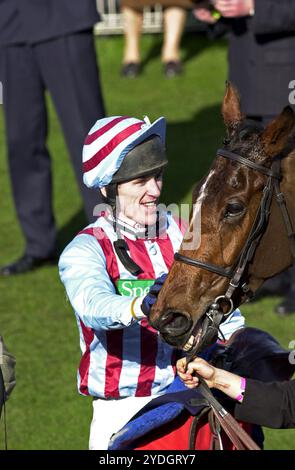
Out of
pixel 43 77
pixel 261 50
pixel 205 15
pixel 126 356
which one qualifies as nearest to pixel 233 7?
pixel 261 50

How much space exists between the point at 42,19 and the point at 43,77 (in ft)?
1.24

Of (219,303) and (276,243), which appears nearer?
(219,303)

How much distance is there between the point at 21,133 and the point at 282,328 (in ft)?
7.33

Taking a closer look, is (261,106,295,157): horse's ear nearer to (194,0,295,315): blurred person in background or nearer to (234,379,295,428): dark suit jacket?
(234,379,295,428): dark suit jacket

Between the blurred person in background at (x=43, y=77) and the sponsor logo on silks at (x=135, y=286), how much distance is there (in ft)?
9.82

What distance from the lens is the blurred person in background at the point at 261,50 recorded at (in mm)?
6008

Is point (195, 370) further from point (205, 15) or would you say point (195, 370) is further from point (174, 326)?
point (205, 15)

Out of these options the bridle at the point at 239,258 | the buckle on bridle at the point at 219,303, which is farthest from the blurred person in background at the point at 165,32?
the buckle on bridle at the point at 219,303

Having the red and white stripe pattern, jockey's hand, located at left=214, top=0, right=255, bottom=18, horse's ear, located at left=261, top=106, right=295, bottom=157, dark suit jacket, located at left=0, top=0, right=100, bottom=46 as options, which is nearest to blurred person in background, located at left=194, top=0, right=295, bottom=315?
jockey's hand, located at left=214, top=0, right=255, bottom=18

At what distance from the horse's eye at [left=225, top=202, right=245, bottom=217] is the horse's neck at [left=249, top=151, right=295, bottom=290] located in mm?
134

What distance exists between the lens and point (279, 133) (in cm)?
325

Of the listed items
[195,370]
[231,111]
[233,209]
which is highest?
[231,111]

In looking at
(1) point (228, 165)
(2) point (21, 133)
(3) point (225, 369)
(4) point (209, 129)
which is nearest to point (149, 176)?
(1) point (228, 165)

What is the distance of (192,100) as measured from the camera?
10539 millimetres
